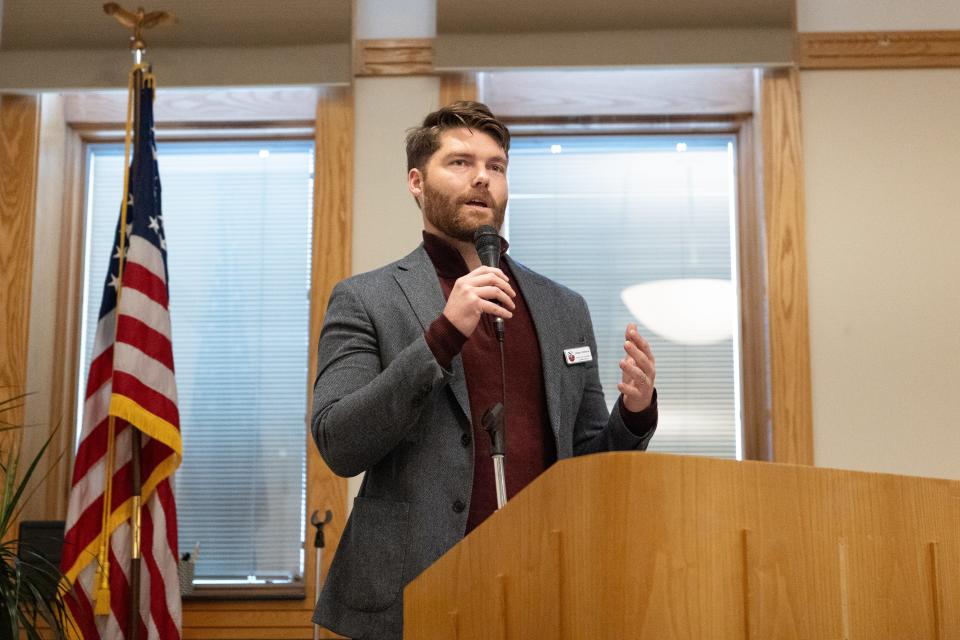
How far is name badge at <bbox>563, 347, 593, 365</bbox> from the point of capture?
7.88ft

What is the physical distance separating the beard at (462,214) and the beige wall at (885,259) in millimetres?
2029

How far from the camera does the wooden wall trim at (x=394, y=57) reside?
4.26m

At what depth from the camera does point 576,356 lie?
241cm

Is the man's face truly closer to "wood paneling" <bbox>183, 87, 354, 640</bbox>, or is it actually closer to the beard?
the beard

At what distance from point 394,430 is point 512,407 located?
0.32m

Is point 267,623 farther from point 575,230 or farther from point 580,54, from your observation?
point 580,54

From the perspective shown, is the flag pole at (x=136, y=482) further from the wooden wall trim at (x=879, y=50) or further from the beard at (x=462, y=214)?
the wooden wall trim at (x=879, y=50)

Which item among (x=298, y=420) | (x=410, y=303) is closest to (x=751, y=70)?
(x=298, y=420)

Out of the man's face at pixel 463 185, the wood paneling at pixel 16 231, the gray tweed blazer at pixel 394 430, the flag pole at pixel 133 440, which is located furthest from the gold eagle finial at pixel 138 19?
the gray tweed blazer at pixel 394 430

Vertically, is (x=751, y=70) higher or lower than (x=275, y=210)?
higher

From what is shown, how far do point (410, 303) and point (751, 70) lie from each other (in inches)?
97.6

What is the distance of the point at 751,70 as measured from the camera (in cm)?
429

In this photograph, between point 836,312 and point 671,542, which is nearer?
point 671,542

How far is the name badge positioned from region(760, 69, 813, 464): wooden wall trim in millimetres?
1756
